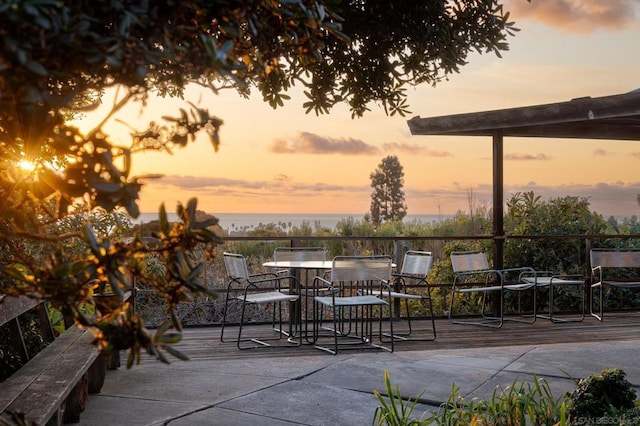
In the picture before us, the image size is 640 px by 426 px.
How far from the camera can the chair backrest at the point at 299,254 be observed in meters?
7.34

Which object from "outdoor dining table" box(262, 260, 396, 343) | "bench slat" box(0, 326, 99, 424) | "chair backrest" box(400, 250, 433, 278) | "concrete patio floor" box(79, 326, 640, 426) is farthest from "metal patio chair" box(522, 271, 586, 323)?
"bench slat" box(0, 326, 99, 424)

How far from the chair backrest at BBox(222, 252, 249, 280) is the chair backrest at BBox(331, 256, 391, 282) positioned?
2.44 feet

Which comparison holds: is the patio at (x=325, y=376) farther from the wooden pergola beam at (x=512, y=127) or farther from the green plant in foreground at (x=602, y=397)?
the wooden pergola beam at (x=512, y=127)

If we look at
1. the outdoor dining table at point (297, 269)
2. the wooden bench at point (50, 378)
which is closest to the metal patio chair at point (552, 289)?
the outdoor dining table at point (297, 269)

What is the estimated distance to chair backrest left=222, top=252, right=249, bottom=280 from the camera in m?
6.45

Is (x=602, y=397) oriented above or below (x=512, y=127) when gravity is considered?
below

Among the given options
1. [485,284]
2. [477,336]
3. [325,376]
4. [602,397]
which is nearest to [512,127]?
[485,284]

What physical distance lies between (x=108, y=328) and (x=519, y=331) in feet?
20.5

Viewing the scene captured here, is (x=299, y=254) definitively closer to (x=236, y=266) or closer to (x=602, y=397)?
(x=236, y=266)

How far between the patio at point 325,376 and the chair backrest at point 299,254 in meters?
0.90

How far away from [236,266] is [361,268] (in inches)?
40.1

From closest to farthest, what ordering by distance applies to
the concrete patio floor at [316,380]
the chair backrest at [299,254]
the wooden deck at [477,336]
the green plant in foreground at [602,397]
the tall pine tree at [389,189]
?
the green plant in foreground at [602,397] < the concrete patio floor at [316,380] < the wooden deck at [477,336] < the chair backrest at [299,254] < the tall pine tree at [389,189]

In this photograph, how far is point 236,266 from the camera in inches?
257

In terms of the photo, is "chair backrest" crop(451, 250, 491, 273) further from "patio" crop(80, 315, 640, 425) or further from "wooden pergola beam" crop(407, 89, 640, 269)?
"patio" crop(80, 315, 640, 425)
